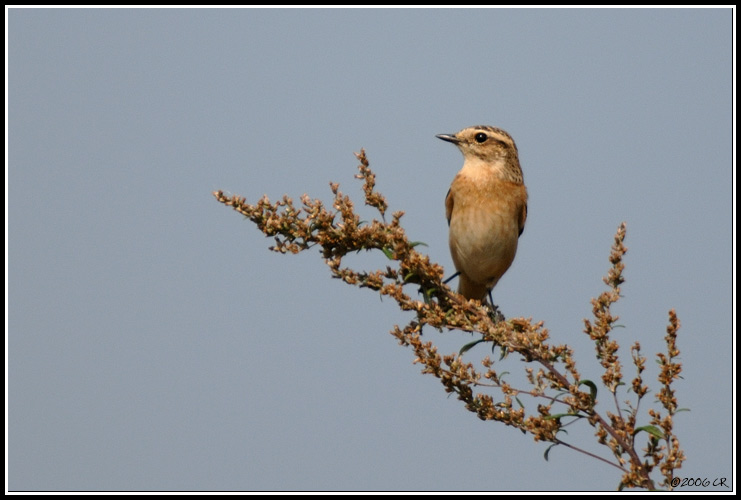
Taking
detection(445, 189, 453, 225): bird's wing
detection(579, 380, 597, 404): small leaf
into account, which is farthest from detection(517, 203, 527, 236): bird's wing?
detection(579, 380, 597, 404): small leaf

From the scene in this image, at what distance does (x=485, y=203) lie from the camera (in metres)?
9.27

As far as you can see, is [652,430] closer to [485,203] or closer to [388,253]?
[388,253]

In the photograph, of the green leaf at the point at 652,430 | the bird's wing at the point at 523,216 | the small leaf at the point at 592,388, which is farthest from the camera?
the bird's wing at the point at 523,216

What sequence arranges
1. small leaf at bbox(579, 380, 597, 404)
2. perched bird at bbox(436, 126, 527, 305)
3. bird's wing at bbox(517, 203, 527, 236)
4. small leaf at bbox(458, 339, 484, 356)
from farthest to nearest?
bird's wing at bbox(517, 203, 527, 236)
perched bird at bbox(436, 126, 527, 305)
small leaf at bbox(458, 339, 484, 356)
small leaf at bbox(579, 380, 597, 404)

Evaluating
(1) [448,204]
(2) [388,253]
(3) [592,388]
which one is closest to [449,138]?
(1) [448,204]

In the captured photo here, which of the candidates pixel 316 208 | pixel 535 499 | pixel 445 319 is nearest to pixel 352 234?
pixel 316 208

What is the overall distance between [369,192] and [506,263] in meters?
3.50

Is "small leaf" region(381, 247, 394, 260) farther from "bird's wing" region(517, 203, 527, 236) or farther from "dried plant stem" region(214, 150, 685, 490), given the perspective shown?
"bird's wing" region(517, 203, 527, 236)

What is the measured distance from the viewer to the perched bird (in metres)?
9.27

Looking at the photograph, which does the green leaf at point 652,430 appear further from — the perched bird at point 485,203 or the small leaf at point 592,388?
the perched bird at point 485,203

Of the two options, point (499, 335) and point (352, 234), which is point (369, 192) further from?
point (499, 335)

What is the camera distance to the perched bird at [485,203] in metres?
9.27

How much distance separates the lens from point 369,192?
6484 mm

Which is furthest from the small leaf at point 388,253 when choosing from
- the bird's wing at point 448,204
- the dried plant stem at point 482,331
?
the bird's wing at point 448,204
